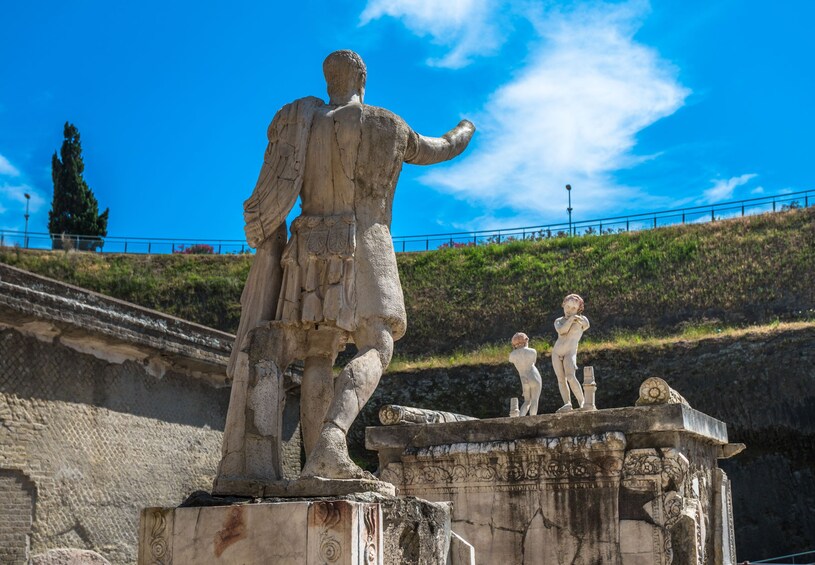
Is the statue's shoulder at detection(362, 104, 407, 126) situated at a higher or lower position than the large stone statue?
higher

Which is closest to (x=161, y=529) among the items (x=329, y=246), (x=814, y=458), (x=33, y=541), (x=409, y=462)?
(x=329, y=246)

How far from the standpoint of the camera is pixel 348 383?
199 inches

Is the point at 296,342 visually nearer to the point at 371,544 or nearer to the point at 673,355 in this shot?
the point at 371,544

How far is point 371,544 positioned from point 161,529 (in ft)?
3.58

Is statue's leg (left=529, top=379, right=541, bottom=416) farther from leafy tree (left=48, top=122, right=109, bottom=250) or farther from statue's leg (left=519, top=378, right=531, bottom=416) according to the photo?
leafy tree (left=48, top=122, right=109, bottom=250)

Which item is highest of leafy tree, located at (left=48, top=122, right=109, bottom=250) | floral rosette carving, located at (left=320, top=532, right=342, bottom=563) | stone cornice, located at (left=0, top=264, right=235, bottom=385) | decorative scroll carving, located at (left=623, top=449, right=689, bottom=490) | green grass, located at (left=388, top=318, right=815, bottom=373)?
leafy tree, located at (left=48, top=122, right=109, bottom=250)

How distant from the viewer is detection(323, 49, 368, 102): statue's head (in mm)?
5707

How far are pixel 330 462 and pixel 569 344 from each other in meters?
6.43

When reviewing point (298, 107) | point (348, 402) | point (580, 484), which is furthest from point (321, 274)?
point (580, 484)

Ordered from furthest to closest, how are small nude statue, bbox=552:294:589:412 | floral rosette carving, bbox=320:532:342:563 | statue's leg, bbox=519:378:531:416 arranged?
1. statue's leg, bbox=519:378:531:416
2. small nude statue, bbox=552:294:589:412
3. floral rosette carving, bbox=320:532:342:563

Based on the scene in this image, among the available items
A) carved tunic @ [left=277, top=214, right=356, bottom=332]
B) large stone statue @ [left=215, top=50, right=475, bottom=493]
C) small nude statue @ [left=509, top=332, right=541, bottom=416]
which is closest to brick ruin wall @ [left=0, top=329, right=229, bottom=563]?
small nude statue @ [left=509, top=332, right=541, bottom=416]

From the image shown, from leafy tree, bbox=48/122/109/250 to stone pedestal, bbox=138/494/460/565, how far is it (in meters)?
37.2

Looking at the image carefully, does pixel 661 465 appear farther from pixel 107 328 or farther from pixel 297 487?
pixel 107 328

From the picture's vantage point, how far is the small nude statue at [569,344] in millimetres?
10656
